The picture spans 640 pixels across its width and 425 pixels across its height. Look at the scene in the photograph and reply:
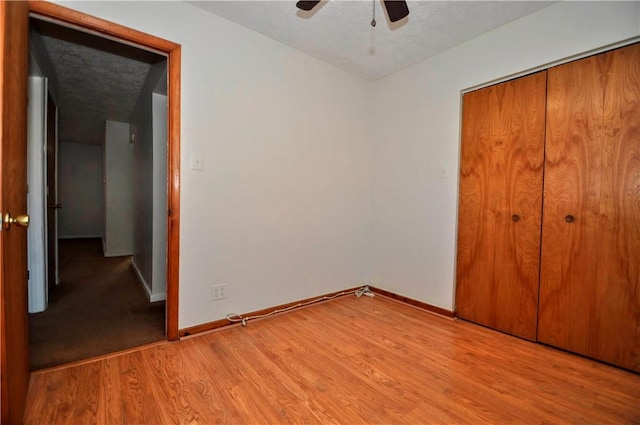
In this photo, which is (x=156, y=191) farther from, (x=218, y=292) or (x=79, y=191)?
(x=79, y=191)

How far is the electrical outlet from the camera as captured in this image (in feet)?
7.61

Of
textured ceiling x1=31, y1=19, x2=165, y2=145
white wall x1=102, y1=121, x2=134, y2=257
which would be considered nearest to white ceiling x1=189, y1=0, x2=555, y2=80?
textured ceiling x1=31, y1=19, x2=165, y2=145

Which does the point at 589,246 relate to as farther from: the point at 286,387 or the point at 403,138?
the point at 286,387

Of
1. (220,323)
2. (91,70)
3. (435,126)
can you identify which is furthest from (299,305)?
(91,70)

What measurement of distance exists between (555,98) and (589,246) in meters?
1.05

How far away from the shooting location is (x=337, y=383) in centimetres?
168

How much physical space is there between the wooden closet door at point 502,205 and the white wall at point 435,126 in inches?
4.4

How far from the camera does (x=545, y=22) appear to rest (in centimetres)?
209

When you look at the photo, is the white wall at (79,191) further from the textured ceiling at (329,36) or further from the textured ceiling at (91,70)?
the textured ceiling at (329,36)

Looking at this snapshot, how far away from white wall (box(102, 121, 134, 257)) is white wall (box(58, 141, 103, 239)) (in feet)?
10.5

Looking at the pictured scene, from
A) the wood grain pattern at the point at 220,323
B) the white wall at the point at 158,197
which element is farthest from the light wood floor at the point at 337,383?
the white wall at the point at 158,197

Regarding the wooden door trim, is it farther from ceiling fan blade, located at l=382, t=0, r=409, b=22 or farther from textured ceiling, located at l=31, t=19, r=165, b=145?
ceiling fan blade, located at l=382, t=0, r=409, b=22

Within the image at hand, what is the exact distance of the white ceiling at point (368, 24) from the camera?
6.88 ft

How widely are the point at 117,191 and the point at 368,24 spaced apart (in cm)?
532
